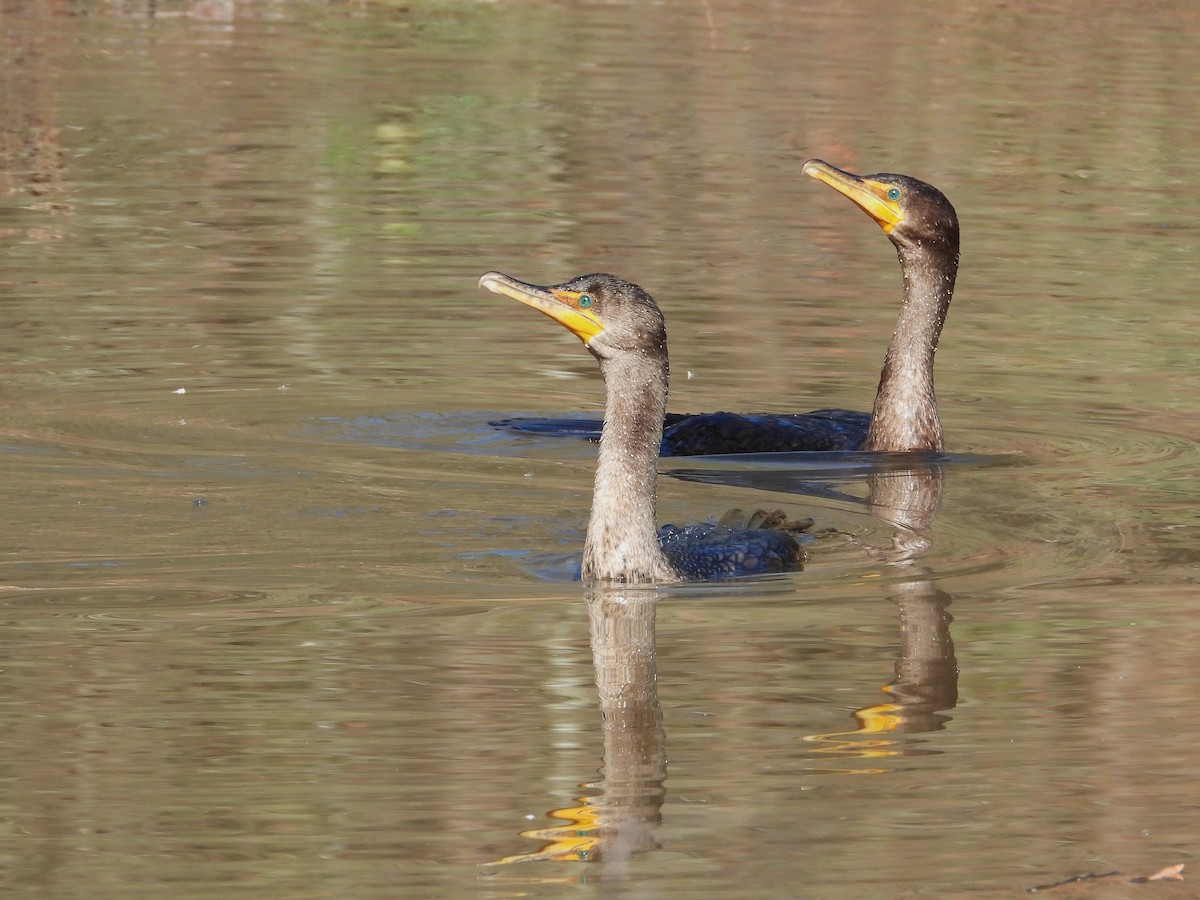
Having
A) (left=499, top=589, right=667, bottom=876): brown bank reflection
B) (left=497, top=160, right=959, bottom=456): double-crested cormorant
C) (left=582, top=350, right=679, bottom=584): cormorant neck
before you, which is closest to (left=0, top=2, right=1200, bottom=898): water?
(left=499, top=589, right=667, bottom=876): brown bank reflection

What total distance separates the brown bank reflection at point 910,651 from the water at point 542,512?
0.08ft

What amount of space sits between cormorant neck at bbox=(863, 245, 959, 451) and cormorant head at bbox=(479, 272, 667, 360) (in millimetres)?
2839

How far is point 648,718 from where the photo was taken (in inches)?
257

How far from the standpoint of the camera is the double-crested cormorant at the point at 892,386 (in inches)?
421

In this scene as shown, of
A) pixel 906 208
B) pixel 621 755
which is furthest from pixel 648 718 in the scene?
pixel 906 208

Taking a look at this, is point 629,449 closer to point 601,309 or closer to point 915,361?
point 601,309

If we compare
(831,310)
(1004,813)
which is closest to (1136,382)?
(831,310)

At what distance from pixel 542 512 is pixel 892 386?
A: 7.76ft

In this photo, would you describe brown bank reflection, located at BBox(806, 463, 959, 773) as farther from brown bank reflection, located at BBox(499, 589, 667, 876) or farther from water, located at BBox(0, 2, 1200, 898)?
brown bank reflection, located at BBox(499, 589, 667, 876)

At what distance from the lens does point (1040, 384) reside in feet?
40.7

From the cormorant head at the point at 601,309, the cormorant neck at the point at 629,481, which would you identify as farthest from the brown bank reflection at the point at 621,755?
the cormorant head at the point at 601,309

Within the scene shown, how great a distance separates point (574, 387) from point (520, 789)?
253 inches

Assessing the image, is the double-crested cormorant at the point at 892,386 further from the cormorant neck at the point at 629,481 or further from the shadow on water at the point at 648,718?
the cormorant neck at the point at 629,481

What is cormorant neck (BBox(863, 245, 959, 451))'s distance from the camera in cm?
1093
